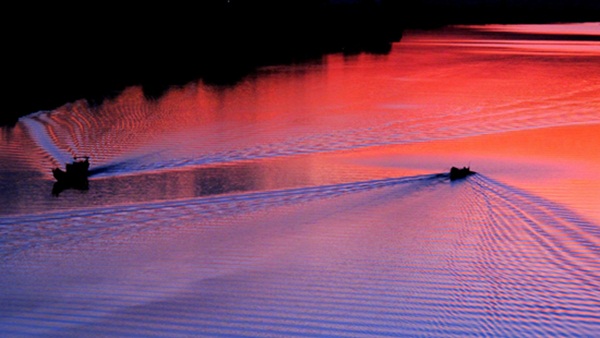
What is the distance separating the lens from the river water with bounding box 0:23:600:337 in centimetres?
483

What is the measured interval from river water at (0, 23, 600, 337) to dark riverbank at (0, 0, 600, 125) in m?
4.26

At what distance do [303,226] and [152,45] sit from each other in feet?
85.3

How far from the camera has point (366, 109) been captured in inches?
587

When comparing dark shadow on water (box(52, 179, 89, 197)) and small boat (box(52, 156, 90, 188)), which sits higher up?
small boat (box(52, 156, 90, 188))

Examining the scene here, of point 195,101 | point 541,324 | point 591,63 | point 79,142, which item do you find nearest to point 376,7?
point 591,63

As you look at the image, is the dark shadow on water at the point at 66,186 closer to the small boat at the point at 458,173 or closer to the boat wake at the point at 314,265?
the boat wake at the point at 314,265

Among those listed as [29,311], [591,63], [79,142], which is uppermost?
[591,63]

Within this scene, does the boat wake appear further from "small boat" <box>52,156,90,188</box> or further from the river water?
"small boat" <box>52,156,90,188</box>

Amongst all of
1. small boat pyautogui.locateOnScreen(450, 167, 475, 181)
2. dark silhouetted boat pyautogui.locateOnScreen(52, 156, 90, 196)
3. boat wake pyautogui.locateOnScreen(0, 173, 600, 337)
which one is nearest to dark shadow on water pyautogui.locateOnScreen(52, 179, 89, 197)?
dark silhouetted boat pyautogui.locateOnScreen(52, 156, 90, 196)

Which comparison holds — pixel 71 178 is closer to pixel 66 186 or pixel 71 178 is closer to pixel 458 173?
pixel 66 186

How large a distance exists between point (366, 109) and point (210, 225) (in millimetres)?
8498

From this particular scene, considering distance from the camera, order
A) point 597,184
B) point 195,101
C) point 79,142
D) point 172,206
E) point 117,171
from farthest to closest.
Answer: point 195,101 < point 79,142 < point 117,171 < point 597,184 < point 172,206

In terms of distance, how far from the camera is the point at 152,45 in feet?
103

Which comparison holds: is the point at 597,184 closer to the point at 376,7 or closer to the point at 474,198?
the point at 474,198
